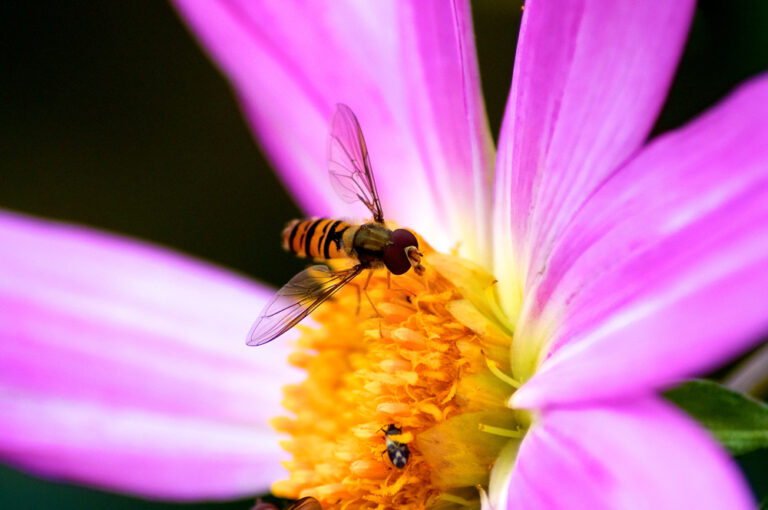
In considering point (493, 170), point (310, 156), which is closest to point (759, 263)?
point (493, 170)

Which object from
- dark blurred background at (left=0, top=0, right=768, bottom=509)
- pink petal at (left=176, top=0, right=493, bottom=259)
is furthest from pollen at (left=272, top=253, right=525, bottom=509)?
dark blurred background at (left=0, top=0, right=768, bottom=509)

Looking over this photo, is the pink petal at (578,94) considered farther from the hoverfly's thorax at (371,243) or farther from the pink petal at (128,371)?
the pink petal at (128,371)

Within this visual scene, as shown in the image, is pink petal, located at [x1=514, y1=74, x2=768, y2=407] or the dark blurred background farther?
the dark blurred background

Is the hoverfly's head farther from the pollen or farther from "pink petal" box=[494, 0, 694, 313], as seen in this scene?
"pink petal" box=[494, 0, 694, 313]

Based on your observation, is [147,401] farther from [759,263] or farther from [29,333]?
[759,263]

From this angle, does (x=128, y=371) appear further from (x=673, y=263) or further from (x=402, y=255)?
(x=673, y=263)
